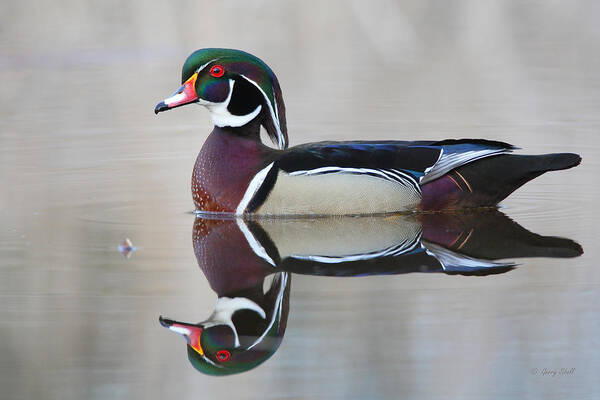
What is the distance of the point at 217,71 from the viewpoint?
7.64m

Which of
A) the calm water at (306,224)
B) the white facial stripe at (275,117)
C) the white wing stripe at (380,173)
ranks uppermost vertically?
the white facial stripe at (275,117)

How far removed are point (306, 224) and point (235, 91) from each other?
3.77 feet

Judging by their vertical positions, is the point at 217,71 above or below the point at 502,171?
above

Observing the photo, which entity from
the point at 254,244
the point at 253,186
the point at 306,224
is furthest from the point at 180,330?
the point at 253,186

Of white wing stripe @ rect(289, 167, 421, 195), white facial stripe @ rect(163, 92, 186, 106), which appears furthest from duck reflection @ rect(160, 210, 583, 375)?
white facial stripe @ rect(163, 92, 186, 106)

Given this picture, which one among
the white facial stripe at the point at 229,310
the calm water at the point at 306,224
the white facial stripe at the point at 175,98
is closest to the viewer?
the calm water at the point at 306,224

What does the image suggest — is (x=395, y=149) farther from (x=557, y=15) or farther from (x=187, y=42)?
(x=557, y=15)

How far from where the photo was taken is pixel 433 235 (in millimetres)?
6891

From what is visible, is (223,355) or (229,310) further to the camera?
(229,310)

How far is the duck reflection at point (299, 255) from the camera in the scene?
499 cm

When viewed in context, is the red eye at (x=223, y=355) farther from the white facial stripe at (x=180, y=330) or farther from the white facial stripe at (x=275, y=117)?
the white facial stripe at (x=275, y=117)

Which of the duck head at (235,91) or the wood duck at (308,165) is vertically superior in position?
the duck head at (235,91)

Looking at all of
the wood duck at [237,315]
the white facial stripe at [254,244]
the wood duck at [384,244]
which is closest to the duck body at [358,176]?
the wood duck at [384,244]

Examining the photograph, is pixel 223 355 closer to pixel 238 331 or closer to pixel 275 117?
pixel 238 331
